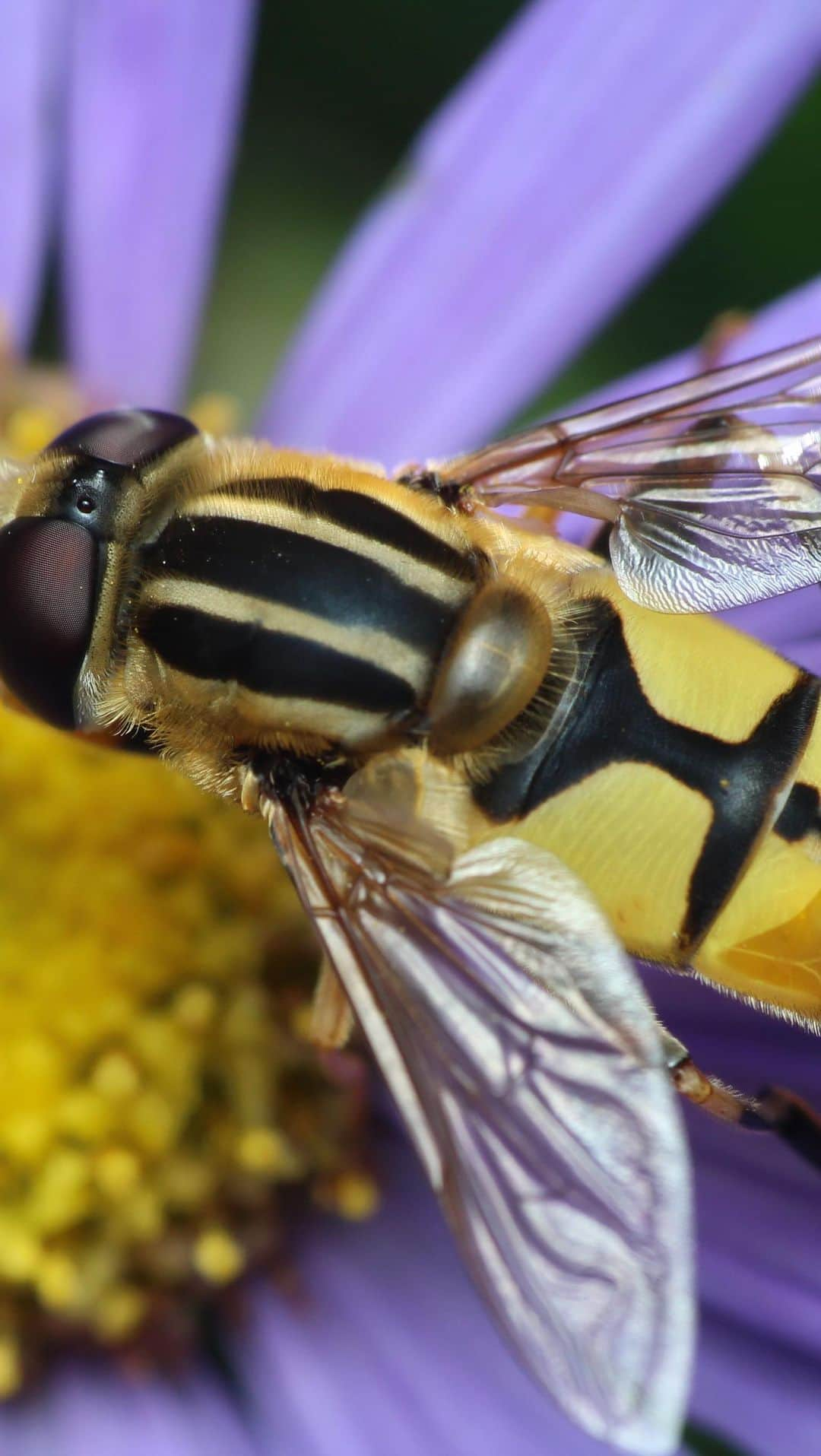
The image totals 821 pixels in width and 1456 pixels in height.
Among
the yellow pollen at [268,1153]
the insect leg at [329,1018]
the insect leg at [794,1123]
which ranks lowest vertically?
the yellow pollen at [268,1153]

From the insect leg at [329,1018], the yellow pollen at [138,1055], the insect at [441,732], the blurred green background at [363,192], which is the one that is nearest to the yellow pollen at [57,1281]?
the yellow pollen at [138,1055]

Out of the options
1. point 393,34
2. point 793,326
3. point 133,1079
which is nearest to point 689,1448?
point 133,1079

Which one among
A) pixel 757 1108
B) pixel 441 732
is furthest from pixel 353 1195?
pixel 441 732

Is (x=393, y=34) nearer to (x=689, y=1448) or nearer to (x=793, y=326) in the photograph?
(x=793, y=326)

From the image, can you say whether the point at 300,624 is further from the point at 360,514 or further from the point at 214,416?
the point at 214,416

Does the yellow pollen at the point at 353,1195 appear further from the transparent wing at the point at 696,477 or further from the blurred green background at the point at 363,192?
the blurred green background at the point at 363,192

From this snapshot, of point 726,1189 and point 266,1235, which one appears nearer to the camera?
point 726,1189
